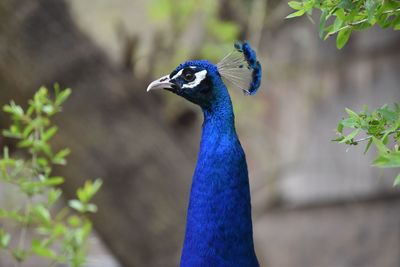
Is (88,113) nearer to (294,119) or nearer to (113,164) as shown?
(113,164)

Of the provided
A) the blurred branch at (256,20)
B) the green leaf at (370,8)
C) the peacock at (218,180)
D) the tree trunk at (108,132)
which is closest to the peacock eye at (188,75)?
the peacock at (218,180)

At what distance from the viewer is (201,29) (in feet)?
12.2

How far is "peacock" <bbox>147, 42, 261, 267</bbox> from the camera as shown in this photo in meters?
1.56

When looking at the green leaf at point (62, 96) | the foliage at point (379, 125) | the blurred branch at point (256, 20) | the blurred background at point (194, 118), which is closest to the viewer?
the foliage at point (379, 125)

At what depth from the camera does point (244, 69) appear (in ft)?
5.31

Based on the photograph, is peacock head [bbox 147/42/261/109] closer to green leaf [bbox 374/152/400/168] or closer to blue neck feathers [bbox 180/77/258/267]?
blue neck feathers [bbox 180/77/258/267]

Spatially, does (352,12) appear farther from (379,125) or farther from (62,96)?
(62,96)

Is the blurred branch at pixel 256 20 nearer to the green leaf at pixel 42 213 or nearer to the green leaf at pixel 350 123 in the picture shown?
the green leaf at pixel 42 213

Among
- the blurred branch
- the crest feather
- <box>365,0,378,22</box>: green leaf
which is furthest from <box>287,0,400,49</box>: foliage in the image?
the blurred branch

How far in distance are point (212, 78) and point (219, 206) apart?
0.28 meters

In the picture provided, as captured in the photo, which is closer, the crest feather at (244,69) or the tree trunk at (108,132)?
the crest feather at (244,69)

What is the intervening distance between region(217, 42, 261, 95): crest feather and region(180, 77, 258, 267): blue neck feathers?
9 cm

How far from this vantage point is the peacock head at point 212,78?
1614mm

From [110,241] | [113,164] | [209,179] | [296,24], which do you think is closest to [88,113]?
[113,164]
